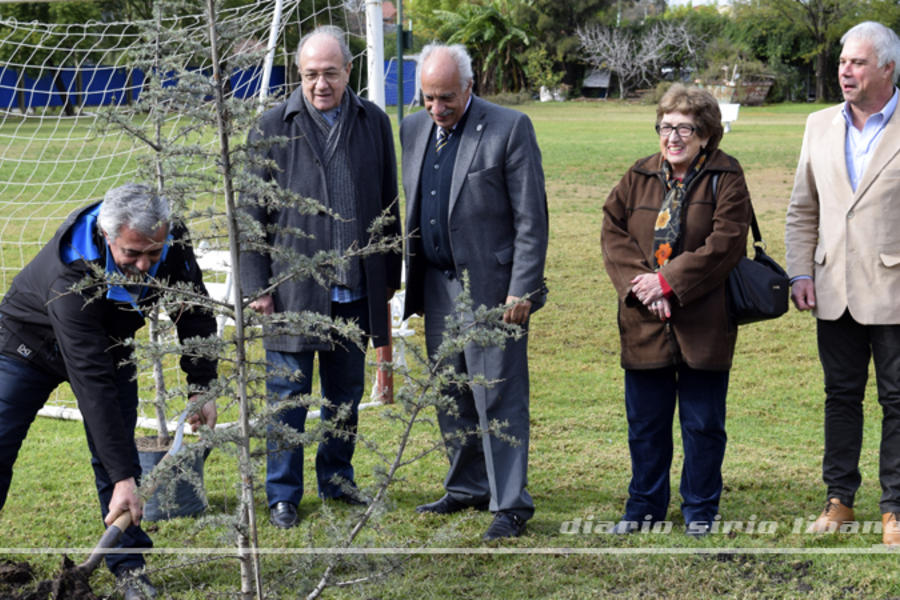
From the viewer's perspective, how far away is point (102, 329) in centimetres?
331

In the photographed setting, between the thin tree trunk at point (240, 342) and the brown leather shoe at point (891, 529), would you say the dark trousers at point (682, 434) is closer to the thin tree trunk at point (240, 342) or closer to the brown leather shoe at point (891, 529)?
the brown leather shoe at point (891, 529)

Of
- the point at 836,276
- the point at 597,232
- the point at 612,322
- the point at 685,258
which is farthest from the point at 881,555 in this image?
the point at 597,232

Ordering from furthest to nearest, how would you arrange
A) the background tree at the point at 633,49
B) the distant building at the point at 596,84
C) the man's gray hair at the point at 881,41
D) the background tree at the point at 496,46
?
1. the background tree at the point at 496,46
2. the distant building at the point at 596,84
3. the background tree at the point at 633,49
4. the man's gray hair at the point at 881,41

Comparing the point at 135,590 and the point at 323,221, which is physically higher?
the point at 323,221

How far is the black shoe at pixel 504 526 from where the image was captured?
13.6 ft

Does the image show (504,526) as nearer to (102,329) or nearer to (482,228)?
(482,228)

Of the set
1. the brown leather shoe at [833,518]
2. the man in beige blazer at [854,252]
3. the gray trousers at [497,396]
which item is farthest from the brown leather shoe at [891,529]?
the gray trousers at [497,396]

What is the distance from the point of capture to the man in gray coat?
14.0ft

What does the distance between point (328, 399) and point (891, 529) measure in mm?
2366

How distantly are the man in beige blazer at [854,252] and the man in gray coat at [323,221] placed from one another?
5.84 feet

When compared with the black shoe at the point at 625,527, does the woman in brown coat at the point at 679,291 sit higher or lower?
higher

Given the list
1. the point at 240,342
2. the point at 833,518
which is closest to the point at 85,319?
the point at 240,342

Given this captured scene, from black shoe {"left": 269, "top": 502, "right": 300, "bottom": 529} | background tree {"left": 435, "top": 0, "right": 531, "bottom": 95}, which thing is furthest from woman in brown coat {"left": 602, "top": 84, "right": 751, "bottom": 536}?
background tree {"left": 435, "top": 0, "right": 531, "bottom": 95}

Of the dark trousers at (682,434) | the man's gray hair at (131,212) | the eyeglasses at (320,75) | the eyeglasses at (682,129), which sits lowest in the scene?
the dark trousers at (682,434)
